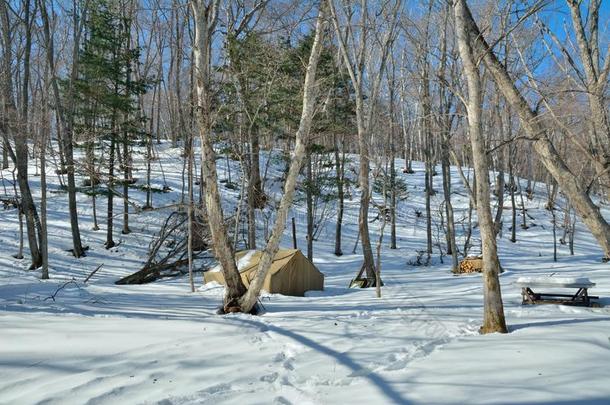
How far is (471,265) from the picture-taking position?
56.9ft

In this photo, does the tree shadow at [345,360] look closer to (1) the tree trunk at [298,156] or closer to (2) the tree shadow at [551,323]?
(1) the tree trunk at [298,156]

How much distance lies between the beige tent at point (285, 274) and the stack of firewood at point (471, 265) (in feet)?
22.8

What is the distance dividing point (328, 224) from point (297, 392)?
23.9 m

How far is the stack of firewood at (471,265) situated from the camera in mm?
17172

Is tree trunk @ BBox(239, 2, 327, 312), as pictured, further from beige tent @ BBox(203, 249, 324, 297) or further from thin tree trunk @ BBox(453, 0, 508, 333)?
beige tent @ BBox(203, 249, 324, 297)

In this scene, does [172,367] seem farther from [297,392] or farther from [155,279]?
[155,279]

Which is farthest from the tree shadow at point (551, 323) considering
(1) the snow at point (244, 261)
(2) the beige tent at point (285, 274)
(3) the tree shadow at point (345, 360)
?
(1) the snow at point (244, 261)

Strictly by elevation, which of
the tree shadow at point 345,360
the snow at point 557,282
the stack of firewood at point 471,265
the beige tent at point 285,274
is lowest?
the stack of firewood at point 471,265

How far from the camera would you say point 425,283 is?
1426 cm

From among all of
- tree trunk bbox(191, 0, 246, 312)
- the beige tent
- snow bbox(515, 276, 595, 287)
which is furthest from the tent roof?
snow bbox(515, 276, 595, 287)

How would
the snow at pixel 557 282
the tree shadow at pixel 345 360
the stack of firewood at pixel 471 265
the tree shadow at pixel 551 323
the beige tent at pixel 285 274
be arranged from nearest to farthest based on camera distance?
the tree shadow at pixel 345 360, the tree shadow at pixel 551 323, the snow at pixel 557 282, the beige tent at pixel 285 274, the stack of firewood at pixel 471 265

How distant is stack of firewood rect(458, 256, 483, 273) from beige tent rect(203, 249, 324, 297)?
695cm

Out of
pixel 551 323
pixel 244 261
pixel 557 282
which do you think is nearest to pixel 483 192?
pixel 551 323

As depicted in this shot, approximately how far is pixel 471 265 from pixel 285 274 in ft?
28.7
